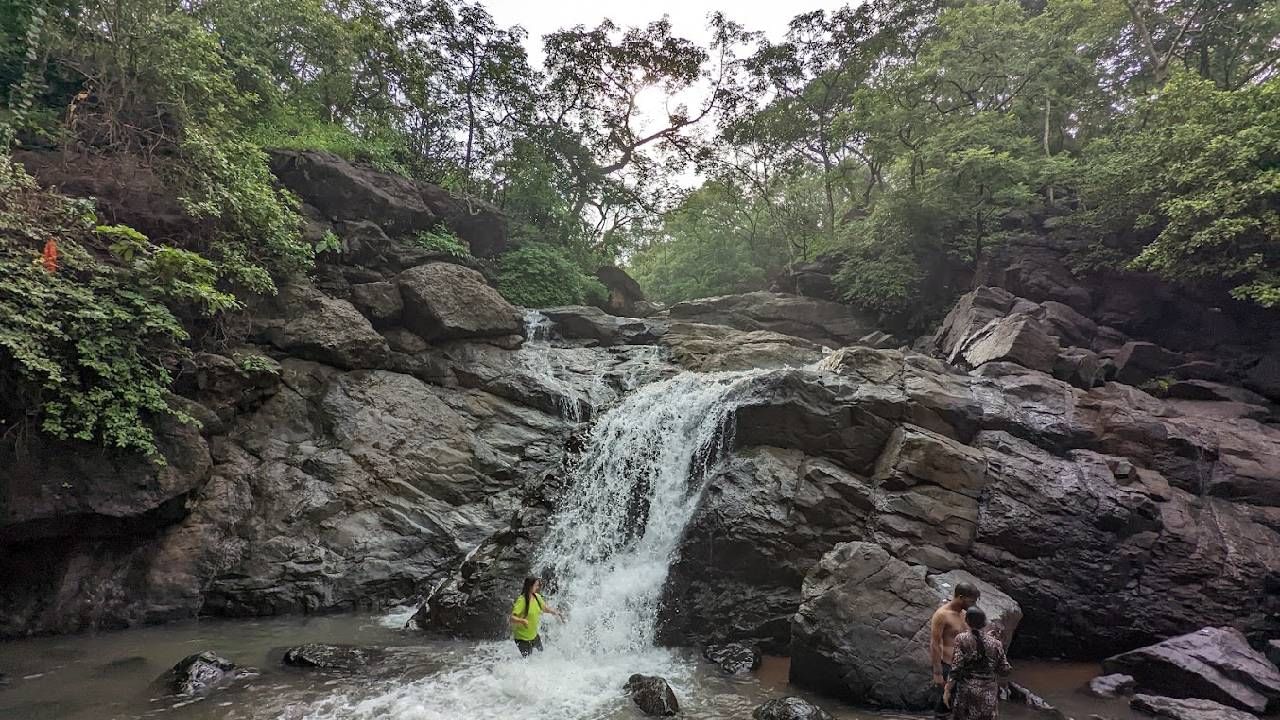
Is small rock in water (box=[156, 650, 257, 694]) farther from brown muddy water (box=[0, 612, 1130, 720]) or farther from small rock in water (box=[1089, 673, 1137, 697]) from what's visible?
small rock in water (box=[1089, 673, 1137, 697])

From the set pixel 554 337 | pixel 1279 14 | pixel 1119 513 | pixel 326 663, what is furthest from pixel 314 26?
pixel 1279 14

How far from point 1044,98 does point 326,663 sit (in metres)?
27.3

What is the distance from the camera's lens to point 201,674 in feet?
25.1

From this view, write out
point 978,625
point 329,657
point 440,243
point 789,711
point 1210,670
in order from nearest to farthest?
point 978,625
point 789,711
point 1210,670
point 329,657
point 440,243

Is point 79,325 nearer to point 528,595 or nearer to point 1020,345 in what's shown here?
point 528,595

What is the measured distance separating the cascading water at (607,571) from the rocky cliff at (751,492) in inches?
21.2

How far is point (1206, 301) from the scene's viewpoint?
16953 millimetres

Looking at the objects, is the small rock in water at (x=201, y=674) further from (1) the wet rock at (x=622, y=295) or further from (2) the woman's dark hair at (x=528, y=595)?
(1) the wet rock at (x=622, y=295)

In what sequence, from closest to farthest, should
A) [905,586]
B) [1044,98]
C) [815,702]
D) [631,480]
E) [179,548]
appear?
[815,702] → [905,586] → [179,548] → [631,480] → [1044,98]

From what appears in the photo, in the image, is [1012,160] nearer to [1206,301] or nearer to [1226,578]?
[1206,301]

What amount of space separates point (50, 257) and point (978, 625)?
13617 millimetres

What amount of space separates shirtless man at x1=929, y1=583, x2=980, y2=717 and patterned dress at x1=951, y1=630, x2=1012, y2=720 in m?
0.44

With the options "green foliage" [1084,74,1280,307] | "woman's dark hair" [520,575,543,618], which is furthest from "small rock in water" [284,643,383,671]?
"green foliage" [1084,74,1280,307]

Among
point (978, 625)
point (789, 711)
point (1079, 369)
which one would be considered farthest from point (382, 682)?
point (1079, 369)
